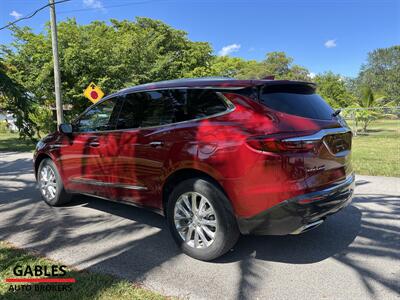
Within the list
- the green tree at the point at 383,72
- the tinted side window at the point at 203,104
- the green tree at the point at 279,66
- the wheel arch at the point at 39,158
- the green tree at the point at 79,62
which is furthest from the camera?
the green tree at the point at 383,72

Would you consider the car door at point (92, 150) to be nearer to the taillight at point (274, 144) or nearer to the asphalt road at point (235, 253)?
the asphalt road at point (235, 253)

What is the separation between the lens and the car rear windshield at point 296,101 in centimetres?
351

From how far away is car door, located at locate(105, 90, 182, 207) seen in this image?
405cm

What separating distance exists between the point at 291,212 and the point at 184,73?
25.7m

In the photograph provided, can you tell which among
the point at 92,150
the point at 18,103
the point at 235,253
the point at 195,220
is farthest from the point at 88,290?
the point at 18,103

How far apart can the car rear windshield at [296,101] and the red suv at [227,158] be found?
0.01 m

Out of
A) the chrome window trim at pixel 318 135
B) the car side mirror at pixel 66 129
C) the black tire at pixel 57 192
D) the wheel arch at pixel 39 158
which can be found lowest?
the black tire at pixel 57 192

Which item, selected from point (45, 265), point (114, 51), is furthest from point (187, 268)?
point (114, 51)

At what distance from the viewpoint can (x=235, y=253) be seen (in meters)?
3.98

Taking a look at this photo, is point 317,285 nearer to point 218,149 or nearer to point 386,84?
point 218,149

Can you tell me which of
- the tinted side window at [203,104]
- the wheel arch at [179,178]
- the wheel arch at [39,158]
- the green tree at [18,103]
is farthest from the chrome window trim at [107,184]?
the green tree at [18,103]

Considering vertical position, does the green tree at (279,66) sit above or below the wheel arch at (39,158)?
above

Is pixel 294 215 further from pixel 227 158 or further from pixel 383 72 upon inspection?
pixel 383 72

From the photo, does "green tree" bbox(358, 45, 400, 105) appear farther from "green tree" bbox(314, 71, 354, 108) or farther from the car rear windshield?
the car rear windshield
